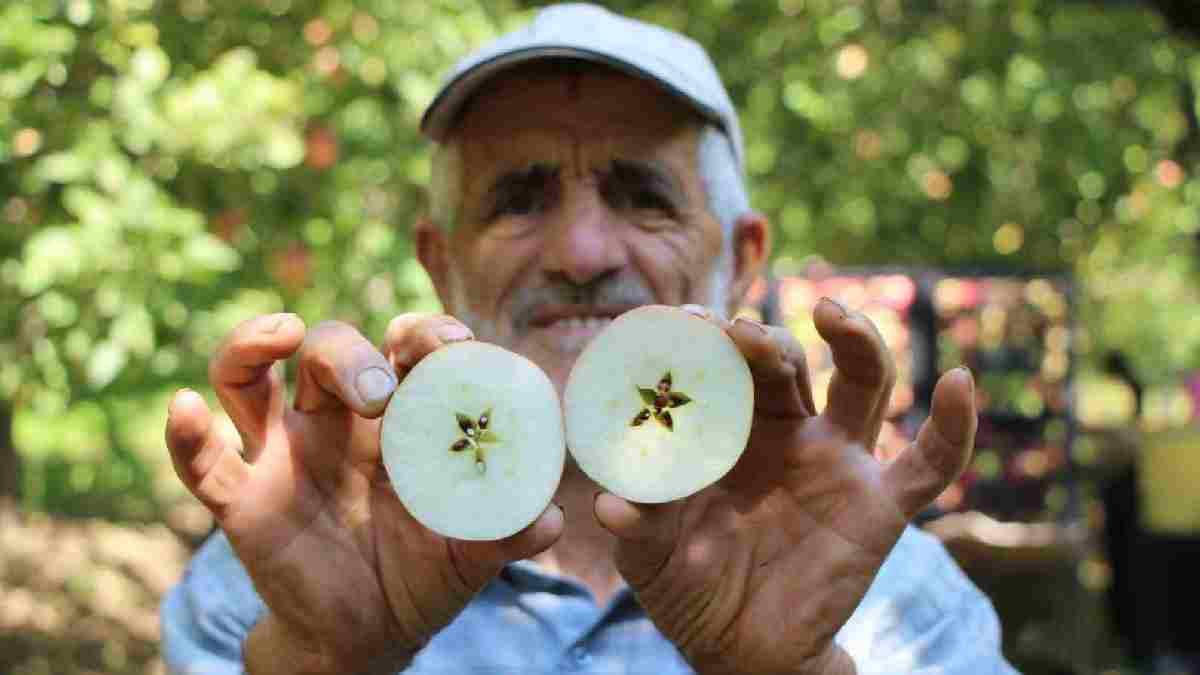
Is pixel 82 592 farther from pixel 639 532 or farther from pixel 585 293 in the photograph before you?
pixel 639 532

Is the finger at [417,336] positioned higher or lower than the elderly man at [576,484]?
higher

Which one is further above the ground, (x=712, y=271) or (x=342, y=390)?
(x=342, y=390)

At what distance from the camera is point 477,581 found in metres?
1.16

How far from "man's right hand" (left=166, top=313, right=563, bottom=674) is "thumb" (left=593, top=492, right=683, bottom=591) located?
0.19 feet

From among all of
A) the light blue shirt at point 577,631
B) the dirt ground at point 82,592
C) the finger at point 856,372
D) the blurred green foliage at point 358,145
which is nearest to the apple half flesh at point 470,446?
the finger at point 856,372

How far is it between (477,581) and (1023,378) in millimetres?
3201

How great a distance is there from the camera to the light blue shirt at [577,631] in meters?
1.50

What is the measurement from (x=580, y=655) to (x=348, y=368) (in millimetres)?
609

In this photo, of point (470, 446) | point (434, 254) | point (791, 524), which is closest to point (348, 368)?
point (470, 446)

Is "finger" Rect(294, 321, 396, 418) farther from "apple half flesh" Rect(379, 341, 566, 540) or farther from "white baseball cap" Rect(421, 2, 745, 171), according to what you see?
"white baseball cap" Rect(421, 2, 745, 171)

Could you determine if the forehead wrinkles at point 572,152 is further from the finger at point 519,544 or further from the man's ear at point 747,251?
the finger at point 519,544

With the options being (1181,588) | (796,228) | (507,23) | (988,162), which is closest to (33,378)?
(507,23)

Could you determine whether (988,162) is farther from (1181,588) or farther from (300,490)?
(300,490)

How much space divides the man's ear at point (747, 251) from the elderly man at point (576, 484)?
0.32 ft
